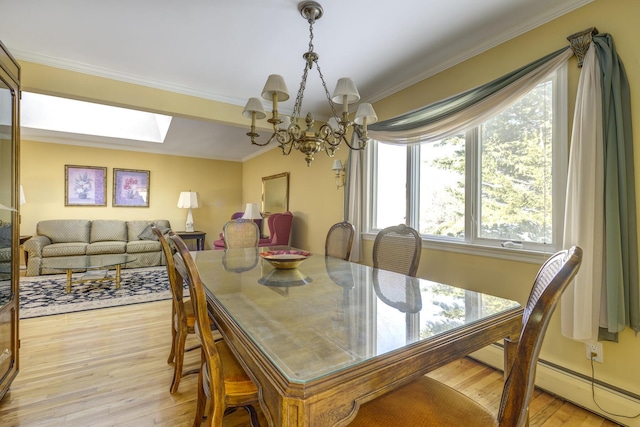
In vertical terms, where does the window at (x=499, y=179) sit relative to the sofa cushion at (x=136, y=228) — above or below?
above

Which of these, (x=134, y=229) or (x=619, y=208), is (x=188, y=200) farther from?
(x=619, y=208)

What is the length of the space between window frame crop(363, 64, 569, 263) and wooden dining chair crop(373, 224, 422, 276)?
1.77 feet

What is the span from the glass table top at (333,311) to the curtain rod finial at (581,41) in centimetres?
154

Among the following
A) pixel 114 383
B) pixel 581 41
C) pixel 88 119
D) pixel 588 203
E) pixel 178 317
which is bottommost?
pixel 114 383

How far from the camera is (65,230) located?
5172 mm

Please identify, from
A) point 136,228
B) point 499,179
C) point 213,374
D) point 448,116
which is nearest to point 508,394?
point 213,374

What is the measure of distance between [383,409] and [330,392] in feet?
1.49

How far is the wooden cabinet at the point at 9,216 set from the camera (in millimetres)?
→ 1711

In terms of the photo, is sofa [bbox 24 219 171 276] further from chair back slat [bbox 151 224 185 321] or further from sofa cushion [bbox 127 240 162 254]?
chair back slat [bbox 151 224 185 321]

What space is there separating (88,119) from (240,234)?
4163 mm

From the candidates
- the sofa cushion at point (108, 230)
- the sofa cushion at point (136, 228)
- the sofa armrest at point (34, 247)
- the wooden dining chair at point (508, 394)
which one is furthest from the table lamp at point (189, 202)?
the wooden dining chair at point (508, 394)

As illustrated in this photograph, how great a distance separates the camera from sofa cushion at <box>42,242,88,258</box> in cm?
464

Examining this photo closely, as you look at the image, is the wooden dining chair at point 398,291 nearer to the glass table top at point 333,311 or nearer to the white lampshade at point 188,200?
the glass table top at point 333,311

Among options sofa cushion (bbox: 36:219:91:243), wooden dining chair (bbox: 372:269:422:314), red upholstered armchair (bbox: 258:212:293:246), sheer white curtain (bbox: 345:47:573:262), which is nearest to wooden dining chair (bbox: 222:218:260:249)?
sheer white curtain (bbox: 345:47:573:262)
